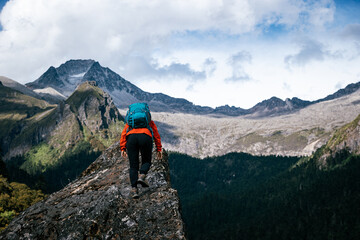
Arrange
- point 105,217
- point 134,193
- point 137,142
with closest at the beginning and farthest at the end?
1. point 105,217
2. point 134,193
3. point 137,142

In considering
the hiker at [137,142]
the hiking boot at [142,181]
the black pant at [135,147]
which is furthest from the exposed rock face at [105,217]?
the black pant at [135,147]

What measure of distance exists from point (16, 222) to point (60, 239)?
2.43 metres

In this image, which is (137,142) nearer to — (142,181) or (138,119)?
(138,119)

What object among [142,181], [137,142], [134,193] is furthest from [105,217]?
[137,142]

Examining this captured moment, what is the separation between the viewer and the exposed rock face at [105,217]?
11.7m

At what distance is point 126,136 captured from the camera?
Answer: 13.9 meters

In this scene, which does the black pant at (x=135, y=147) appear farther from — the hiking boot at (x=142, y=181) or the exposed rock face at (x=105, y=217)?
the exposed rock face at (x=105, y=217)

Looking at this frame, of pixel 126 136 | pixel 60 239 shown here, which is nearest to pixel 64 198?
pixel 60 239

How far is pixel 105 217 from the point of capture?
12148mm

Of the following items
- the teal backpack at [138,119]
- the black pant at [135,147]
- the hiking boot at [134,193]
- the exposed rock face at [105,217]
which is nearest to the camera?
the exposed rock face at [105,217]

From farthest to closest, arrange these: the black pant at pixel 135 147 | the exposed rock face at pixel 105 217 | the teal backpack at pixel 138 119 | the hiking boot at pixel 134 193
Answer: the teal backpack at pixel 138 119, the black pant at pixel 135 147, the hiking boot at pixel 134 193, the exposed rock face at pixel 105 217

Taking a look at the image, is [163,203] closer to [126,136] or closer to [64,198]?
[126,136]

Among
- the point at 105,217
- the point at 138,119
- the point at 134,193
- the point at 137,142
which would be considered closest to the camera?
the point at 105,217

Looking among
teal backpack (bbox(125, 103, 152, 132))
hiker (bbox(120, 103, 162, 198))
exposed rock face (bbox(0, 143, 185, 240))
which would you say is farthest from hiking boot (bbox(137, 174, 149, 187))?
teal backpack (bbox(125, 103, 152, 132))
